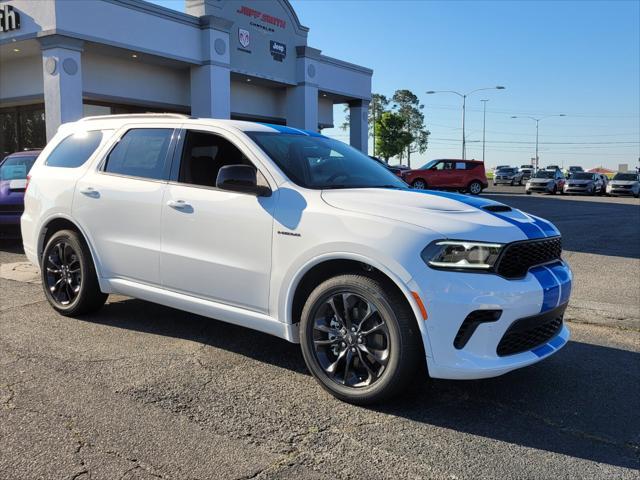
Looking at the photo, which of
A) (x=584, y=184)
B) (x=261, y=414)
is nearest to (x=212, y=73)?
(x=261, y=414)

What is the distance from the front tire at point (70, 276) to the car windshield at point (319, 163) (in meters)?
2.07

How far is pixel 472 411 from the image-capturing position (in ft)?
11.8

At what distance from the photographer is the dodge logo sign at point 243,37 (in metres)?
23.5

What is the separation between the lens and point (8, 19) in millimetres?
17062

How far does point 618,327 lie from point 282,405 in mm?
3748

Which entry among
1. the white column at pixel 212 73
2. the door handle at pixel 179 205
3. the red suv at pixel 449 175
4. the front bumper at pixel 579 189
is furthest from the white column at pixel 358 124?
the door handle at pixel 179 205

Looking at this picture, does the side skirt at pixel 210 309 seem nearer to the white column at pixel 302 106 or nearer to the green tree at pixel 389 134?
the white column at pixel 302 106

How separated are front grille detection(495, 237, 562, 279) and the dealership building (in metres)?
16.4

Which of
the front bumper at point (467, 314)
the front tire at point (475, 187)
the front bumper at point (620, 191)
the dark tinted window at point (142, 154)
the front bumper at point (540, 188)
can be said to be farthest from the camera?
the front bumper at point (540, 188)

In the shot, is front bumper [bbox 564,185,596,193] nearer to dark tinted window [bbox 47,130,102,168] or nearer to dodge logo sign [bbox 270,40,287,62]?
dodge logo sign [bbox 270,40,287,62]

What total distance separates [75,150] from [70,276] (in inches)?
48.1

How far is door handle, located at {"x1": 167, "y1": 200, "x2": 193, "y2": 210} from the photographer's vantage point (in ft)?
14.5

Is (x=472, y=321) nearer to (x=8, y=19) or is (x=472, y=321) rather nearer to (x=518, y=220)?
(x=518, y=220)

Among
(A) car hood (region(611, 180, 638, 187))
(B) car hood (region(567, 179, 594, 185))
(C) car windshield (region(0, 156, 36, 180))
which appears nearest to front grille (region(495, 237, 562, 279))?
(C) car windshield (region(0, 156, 36, 180))
